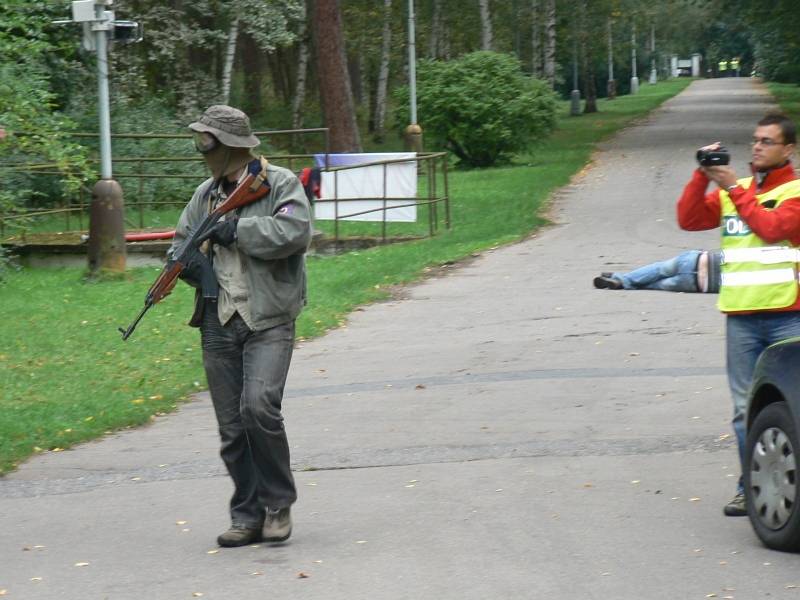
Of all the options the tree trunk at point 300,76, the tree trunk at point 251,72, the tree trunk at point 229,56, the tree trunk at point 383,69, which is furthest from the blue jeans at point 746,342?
the tree trunk at point 251,72

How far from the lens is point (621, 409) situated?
31.2 ft

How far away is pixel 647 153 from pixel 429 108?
18.0 feet

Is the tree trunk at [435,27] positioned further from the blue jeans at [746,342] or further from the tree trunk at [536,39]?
the blue jeans at [746,342]

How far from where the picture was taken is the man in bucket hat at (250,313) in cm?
623

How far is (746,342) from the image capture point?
21.6 ft

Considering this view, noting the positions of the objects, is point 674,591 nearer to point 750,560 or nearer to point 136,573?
point 750,560

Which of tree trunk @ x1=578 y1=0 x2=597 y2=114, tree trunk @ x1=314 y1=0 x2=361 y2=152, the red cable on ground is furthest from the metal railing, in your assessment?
tree trunk @ x1=578 y1=0 x2=597 y2=114

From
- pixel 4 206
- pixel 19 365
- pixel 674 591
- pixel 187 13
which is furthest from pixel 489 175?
pixel 674 591

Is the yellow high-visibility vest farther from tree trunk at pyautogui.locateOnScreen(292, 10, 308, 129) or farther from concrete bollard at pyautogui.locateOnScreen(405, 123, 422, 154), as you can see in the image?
tree trunk at pyautogui.locateOnScreen(292, 10, 308, 129)

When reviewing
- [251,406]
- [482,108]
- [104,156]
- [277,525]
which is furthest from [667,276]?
[482,108]

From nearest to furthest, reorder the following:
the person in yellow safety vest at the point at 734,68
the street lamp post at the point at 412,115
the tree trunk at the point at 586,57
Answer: the street lamp post at the point at 412,115 → the tree trunk at the point at 586,57 → the person in yellow safety vest at the point at 734,68

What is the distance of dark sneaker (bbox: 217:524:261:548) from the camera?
21.2 feet

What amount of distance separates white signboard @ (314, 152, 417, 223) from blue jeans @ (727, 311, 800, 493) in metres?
15.1

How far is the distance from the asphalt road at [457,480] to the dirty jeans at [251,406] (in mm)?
241
